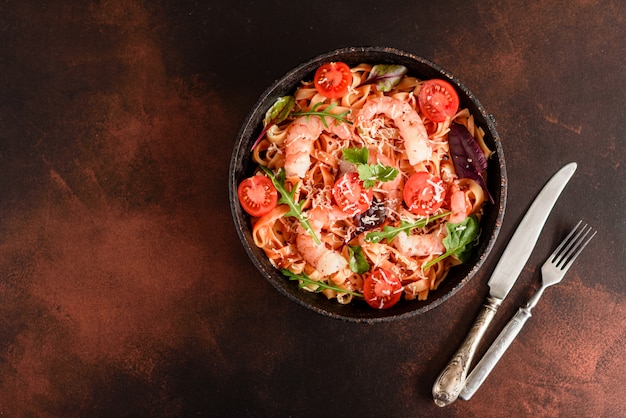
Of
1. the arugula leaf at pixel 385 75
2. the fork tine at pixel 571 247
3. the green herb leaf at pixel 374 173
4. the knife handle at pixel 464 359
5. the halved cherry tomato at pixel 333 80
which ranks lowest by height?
the knife handle at pixel 464 359

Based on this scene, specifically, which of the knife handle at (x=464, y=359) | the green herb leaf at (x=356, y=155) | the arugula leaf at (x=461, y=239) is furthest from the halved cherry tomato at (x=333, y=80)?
the knife handle at (x=464, y=359)

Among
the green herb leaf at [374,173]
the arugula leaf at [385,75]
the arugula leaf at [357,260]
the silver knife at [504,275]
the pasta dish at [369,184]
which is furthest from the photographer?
the silver knife at [504,275]

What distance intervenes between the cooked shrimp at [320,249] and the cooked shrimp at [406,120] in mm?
528

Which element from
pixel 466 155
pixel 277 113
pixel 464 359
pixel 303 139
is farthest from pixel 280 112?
pixel 464 359

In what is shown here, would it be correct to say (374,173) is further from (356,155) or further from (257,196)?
(257,196)

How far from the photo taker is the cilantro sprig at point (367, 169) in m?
3.01

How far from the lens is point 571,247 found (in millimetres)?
3684

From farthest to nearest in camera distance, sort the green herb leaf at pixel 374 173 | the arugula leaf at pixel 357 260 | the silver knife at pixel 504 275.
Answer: the silver knife at pixel 504 275, the arugula leaf at pixel 357 260, the green herb leaf at pixel 374 173

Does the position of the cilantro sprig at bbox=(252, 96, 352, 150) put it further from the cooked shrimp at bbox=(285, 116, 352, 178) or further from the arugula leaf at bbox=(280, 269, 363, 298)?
the arugula leaf at bbox=(280, 269, 363, 298)

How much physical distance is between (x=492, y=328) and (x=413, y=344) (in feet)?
1.74

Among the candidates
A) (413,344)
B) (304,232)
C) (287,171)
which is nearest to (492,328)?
(413,344)

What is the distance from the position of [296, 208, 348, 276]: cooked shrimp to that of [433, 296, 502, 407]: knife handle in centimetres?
105

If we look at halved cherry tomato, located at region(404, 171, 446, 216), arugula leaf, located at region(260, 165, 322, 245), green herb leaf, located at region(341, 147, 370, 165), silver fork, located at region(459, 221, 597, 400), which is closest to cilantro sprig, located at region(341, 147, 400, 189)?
green herb leaf, located at region(341, 147, 370, 165)

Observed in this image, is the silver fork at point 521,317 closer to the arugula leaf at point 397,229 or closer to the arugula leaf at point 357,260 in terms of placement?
the arugula leaf at point 397,229
